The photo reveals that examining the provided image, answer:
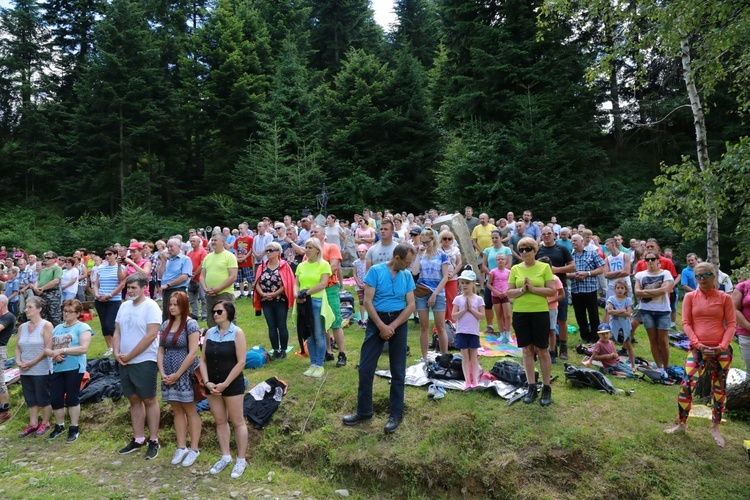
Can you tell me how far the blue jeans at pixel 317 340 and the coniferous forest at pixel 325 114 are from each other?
12.8 metres

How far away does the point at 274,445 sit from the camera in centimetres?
602

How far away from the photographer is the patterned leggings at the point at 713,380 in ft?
17.3

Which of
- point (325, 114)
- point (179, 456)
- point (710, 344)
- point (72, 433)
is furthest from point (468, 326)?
point (325, 114)

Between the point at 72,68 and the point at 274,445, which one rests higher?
the point at 72,68

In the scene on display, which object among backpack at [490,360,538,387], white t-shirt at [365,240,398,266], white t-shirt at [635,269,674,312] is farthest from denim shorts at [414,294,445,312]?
white t-shirt at [635,269,674,312]

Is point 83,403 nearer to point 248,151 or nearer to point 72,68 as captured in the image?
point 248,151

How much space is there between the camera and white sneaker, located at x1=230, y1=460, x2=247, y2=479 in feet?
17.8

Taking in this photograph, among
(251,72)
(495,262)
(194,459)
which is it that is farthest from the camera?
(251,72)

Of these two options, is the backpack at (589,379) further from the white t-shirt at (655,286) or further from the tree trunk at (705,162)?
the tree trunk at (705,162)

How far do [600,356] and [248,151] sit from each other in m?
20.6

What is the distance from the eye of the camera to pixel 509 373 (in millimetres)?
6340

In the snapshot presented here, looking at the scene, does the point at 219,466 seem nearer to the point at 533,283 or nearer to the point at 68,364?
the point at 68,364

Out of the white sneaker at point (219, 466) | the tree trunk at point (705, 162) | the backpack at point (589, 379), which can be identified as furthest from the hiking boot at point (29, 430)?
the tree trunk at point (705, 162)

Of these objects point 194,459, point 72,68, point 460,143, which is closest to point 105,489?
point 194,459
